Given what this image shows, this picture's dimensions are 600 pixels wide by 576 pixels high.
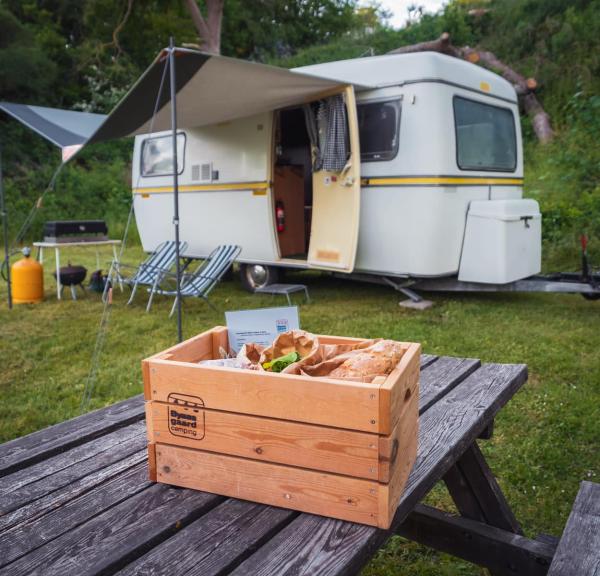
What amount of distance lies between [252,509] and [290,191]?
6530mm

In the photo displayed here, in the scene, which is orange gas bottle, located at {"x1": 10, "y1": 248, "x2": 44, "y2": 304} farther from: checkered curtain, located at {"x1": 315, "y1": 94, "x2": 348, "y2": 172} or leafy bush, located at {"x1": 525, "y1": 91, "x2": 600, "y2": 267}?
leafy bush, located at {"x1": 525, "y1": 91, "x2": 600, "y2": 267}

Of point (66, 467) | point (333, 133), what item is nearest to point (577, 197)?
point (333, 133)

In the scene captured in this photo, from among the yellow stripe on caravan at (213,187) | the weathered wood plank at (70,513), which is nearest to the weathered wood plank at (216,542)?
the weathered wood plank at (70,513)

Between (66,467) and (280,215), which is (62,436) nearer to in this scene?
(66,467)

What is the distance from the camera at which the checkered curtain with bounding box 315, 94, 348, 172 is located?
5938mm

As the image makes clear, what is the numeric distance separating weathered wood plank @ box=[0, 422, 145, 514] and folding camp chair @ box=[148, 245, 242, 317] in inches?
170

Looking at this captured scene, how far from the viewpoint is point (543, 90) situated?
1340 centimetres

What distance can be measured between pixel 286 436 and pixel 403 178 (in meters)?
4.83

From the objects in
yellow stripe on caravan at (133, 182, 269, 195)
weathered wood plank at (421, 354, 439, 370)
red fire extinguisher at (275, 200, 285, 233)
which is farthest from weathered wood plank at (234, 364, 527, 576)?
red fire extinguisher at (275, 200, 285, 233)

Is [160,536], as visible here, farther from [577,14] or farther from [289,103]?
[577,14]

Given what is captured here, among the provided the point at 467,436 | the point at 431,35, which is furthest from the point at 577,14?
the point at 467,436

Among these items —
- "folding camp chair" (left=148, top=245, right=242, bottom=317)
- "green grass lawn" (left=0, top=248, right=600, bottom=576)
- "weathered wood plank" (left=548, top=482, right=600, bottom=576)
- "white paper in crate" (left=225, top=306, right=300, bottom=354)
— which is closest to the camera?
"weathered wood plank" (left=548, top=482, right=600, bottom=576)

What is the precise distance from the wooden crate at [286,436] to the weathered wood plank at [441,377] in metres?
0.47

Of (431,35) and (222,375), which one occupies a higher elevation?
(431,35)
